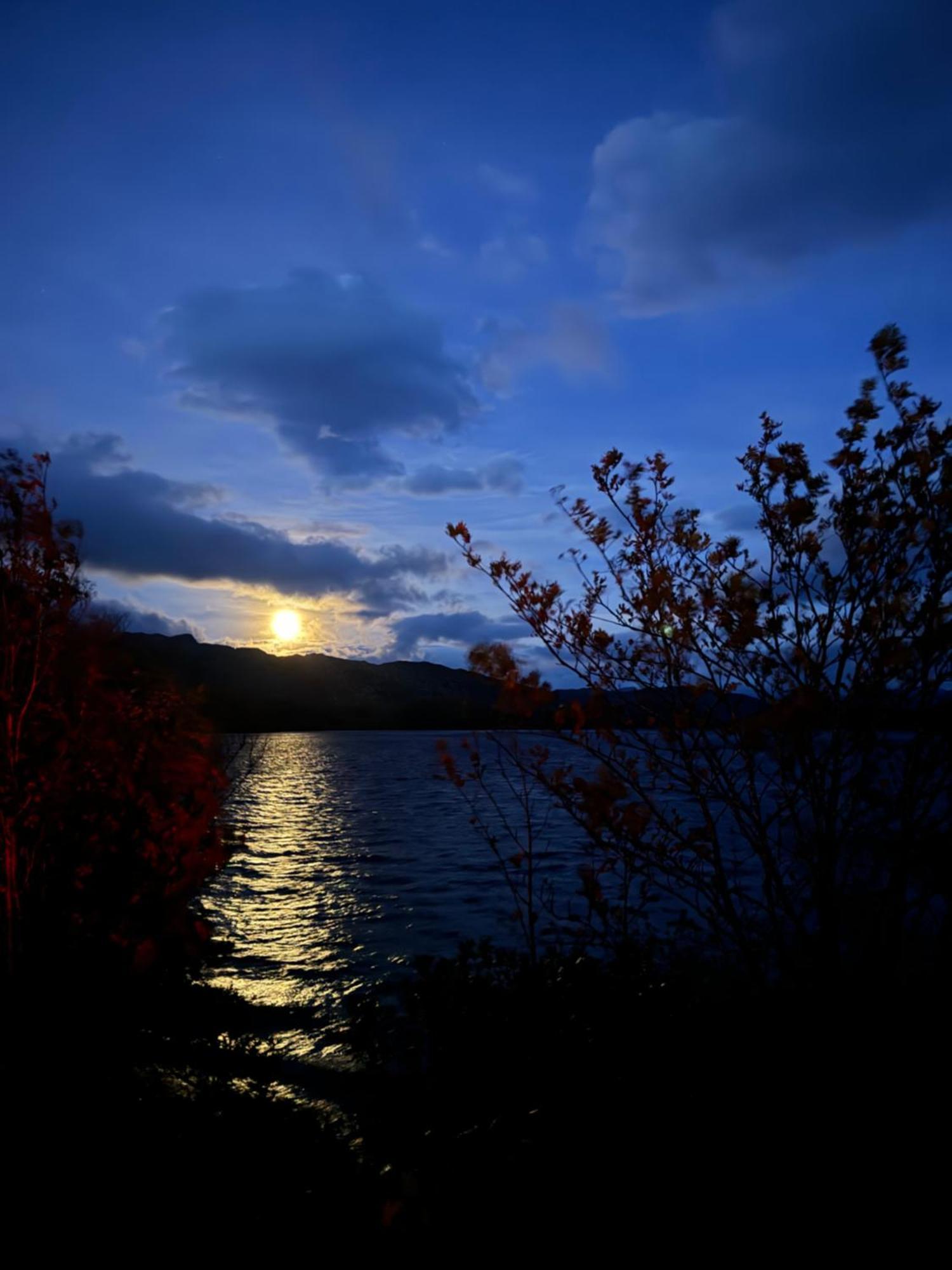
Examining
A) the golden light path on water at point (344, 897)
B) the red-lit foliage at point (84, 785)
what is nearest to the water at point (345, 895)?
the golden light path on water at point (344, 897)

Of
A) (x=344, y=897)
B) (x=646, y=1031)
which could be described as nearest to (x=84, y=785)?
(x=646, y=1031)

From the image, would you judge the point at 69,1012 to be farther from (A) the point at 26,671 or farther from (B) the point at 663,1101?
(B) the point at 663,1101

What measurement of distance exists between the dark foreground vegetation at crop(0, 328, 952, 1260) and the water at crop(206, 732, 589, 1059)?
226 cm

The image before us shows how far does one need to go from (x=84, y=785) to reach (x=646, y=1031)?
887cm

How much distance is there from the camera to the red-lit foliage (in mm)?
8086

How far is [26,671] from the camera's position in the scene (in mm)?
8820

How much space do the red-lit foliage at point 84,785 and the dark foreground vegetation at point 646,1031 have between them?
9cm

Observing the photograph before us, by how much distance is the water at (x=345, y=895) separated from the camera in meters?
12.7

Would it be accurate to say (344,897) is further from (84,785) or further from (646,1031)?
(646,1031)

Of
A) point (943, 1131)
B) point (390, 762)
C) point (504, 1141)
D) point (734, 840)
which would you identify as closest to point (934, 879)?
point (943, 1131)

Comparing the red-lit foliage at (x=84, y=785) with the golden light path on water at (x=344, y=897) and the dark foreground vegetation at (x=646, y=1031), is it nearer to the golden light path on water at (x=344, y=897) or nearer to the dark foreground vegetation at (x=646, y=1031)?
the dark foreground vegetation at (x=646, y=1031)

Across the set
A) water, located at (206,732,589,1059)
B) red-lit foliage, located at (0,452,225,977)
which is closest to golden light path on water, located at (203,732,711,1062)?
water, located at (206,732,589,1059)

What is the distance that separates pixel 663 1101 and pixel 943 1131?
198cm

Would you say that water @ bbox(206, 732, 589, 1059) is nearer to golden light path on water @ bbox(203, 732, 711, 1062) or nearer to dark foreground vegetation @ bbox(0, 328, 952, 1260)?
golden light path on water @ bbox(203, 732, 711, 1062)
